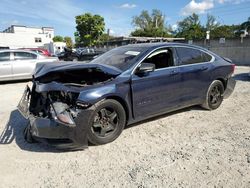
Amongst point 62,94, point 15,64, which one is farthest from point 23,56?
point 62,94

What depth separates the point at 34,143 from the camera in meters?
3.97

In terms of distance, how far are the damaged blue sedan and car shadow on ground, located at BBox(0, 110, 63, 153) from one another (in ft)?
0.49

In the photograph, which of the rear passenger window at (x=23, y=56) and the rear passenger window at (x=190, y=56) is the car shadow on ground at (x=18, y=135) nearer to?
the rear passenger window at (x=190, y=56)

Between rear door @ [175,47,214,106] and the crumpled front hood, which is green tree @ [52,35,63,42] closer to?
rear door @ [175,47,214,106]

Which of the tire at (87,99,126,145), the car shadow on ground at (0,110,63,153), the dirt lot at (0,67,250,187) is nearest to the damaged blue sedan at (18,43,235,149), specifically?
the tire at (87,99,126,145)

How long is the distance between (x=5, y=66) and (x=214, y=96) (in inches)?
332

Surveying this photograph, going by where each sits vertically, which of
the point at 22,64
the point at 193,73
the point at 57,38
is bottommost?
the point at 193,73

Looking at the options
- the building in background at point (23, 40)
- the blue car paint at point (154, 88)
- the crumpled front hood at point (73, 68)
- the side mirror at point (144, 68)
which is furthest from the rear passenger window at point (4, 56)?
the building in background at point (23, 40)

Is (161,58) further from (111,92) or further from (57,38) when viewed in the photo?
(57,38)

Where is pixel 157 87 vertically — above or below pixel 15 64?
below

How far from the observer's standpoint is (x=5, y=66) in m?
10.1

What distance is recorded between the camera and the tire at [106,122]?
3.67m

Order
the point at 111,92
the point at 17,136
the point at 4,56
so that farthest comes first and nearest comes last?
the point at 4,56 < the point at 17,136 < the point at 111,92

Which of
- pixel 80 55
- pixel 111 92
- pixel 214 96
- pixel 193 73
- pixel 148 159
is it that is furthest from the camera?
pixel 80 55
